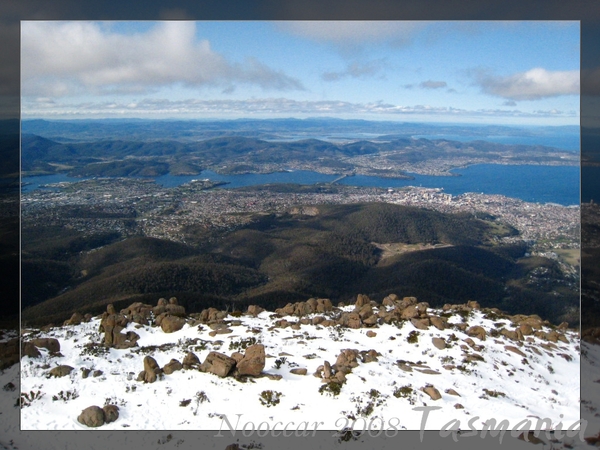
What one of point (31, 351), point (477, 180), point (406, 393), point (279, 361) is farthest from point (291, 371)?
point (477, 180)

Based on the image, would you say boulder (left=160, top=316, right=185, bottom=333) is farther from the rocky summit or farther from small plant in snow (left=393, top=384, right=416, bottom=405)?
small plant in snow (left=393, top=384, right=416, bottom=405)

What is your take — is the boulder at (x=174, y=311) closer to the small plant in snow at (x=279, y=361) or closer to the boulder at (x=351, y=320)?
the small plant in snow at (x=279, y=361)

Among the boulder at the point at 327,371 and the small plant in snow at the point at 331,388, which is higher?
the boulder at the point at 327,371

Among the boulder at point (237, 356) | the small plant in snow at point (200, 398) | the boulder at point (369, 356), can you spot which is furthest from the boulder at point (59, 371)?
the boulder at point (369, 356)

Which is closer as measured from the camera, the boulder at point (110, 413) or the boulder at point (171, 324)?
the boulder at point (110, 413)

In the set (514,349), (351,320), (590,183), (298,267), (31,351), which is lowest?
(298,267)

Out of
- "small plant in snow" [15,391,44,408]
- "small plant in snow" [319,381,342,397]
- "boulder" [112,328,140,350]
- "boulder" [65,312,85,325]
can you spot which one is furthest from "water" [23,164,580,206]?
"small plant in snow" [319,381,342,397]

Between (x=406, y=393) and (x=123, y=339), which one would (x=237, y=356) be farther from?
(x=406, y=393)
